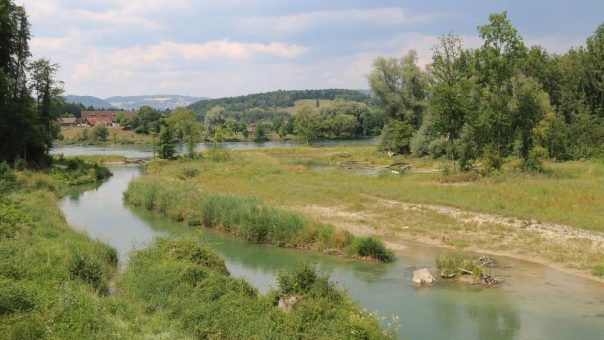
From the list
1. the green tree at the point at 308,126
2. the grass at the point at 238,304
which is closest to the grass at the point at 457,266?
the grass at the point at 238,304

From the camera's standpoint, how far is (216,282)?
17.1m

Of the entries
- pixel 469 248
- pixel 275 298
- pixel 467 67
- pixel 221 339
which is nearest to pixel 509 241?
pixel 469 248

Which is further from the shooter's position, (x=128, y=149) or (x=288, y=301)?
(x=128, y=149)

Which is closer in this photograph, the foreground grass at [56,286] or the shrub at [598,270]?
the foreground grass at [56,286]

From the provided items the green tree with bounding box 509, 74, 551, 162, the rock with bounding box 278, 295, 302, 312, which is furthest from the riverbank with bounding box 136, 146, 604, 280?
the rock with bounding box 278, 295, 302, 312

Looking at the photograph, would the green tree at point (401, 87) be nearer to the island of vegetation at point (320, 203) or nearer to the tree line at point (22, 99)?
the island of vegetation at point (320, 203)

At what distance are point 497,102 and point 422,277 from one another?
32972 millimetres

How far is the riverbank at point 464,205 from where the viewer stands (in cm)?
2645

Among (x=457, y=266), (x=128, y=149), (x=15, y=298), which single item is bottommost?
(x=128, y=149)

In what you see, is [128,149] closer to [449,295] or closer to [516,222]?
[516,222]

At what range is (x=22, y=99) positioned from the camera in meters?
55.8

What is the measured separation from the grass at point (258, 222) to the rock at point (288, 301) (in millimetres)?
9453

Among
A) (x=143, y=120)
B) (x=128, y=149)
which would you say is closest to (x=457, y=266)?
(x=128, y=149)

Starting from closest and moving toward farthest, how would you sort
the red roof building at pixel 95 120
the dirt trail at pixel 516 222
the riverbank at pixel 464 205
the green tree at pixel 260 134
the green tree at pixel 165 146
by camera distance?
the riverbank at pixel 464 205
the dirt trail at pixel 516 222
the green tree at pixel 165 146
the green tree at pixel 260 134
the red roof building at pixel 95 120
